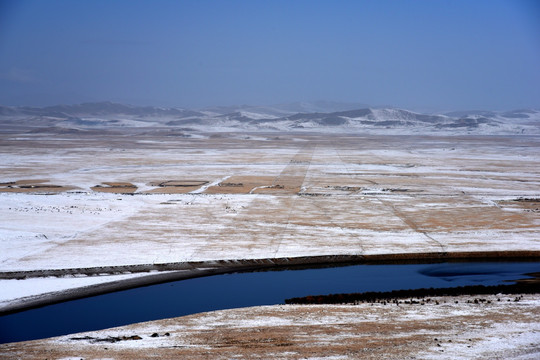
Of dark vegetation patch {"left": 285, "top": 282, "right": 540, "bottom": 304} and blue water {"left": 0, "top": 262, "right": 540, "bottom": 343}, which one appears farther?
dark vegetation patch {"left": 285, "top": 282, "right": 540, "bottom": 304}

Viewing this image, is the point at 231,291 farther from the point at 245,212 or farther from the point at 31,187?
the point at 31,187

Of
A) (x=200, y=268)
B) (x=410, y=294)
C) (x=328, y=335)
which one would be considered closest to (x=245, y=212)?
(x=200, y=268)

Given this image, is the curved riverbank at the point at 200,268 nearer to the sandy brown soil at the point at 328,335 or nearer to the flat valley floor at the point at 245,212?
the flat valley floor at the point at 245,212

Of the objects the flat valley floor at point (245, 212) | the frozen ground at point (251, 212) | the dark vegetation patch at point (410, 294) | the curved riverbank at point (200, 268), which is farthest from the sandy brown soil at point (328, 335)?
the frozen ground at point (251, 212)

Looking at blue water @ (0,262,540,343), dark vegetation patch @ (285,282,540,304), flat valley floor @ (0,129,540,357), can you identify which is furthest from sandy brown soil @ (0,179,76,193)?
dark vegetation patch @ (285,282,540,304)

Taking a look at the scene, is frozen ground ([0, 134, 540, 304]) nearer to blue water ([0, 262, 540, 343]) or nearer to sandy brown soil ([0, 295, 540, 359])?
blue water ([0, 262, 540, 343])

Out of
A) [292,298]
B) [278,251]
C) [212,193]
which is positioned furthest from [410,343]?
[212,193]
